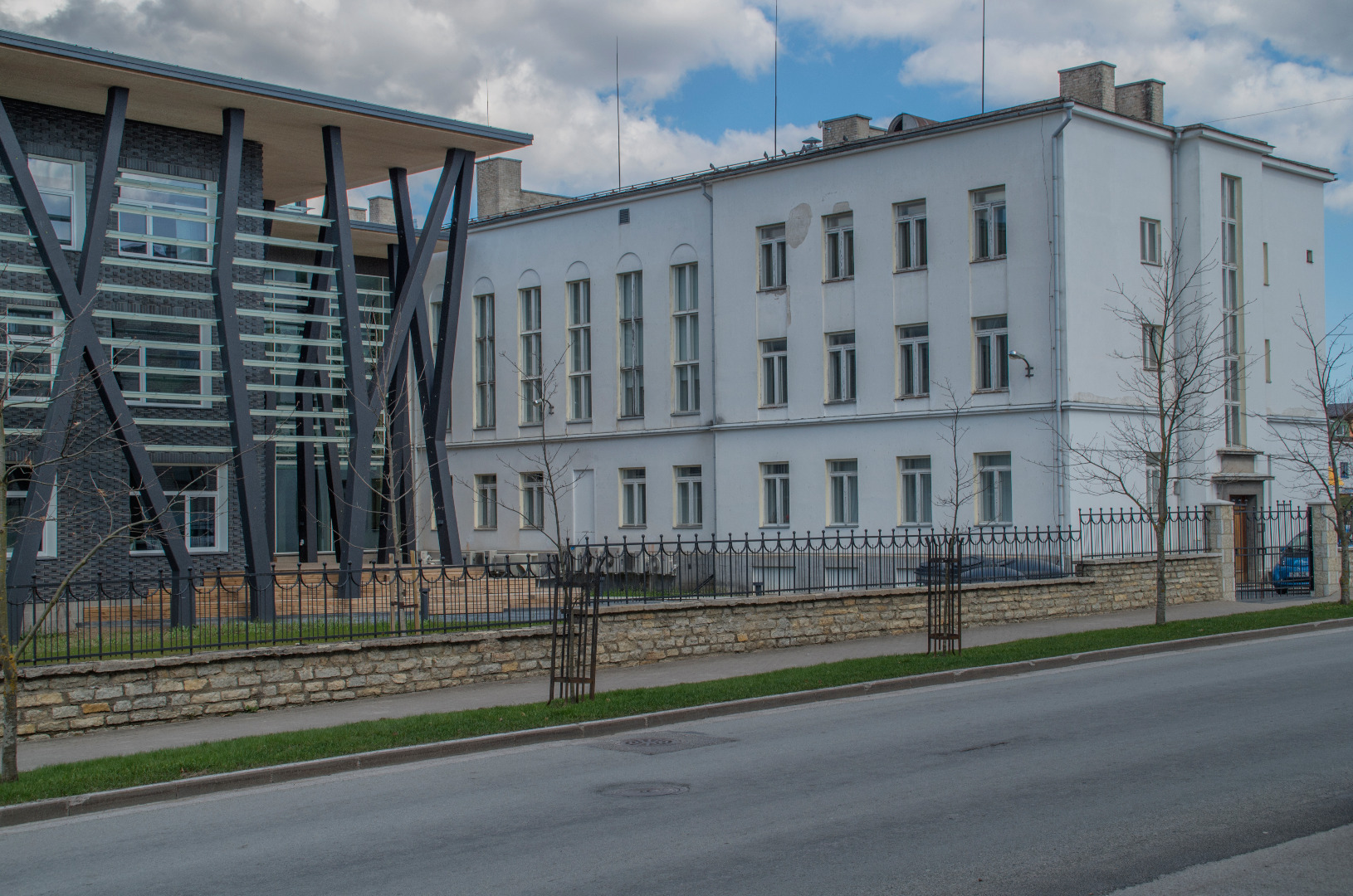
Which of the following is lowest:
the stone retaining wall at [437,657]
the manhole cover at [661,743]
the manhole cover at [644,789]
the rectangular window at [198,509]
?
the manhole cover at [661,743]

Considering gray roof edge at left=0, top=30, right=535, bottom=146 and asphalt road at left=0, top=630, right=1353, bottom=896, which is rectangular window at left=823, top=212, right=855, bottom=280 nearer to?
gray roof edge at left=0, top=30, right=535, bottom=146

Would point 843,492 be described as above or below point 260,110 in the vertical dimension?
below

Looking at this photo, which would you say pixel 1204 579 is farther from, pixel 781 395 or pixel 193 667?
pixel 193 667

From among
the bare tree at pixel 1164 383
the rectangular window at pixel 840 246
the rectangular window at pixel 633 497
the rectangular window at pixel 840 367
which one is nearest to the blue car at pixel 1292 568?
the bare tree at pixel 1164 383

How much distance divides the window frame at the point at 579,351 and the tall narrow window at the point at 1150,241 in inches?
679

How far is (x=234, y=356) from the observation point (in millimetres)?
24859

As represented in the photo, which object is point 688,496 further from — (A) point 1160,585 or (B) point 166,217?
(A) point 1160,585

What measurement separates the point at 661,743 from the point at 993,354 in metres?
22.8

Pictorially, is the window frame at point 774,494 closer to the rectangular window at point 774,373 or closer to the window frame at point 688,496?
the rectangular window at point 774,373

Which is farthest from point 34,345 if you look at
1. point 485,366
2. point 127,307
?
A: point 485,366

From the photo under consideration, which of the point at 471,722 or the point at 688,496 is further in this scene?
the point at 688,496

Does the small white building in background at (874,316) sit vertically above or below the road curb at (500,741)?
above

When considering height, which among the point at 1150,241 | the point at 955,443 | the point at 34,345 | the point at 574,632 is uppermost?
the point at 1150,241

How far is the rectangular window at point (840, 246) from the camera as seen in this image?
1407 inches
